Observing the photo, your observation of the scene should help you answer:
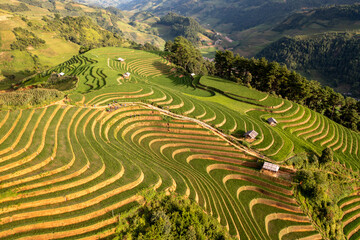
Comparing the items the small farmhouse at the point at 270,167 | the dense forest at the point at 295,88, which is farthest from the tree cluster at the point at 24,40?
the small farmhouse at the point at 270,167

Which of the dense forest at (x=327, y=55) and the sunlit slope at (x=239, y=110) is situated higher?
the dense forest at (x=327, y=55)

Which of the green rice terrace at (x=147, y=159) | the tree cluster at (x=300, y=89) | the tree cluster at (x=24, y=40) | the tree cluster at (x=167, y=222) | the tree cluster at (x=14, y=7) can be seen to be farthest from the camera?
the tree cluster at (x=14, y=7)

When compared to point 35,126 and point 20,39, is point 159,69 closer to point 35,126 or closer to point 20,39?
point 35,126

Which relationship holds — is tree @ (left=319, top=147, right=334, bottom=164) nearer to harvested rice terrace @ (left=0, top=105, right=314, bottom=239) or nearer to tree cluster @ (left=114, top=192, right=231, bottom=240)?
harvested rice terrace @ (left=0, top=105, right=314, bottom=239)

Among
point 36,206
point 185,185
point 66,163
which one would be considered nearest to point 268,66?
point 185,185

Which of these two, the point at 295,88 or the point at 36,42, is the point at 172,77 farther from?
the point at 36,42

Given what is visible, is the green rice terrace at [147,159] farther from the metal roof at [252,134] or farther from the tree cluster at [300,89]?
the tree cluster at [300,89]

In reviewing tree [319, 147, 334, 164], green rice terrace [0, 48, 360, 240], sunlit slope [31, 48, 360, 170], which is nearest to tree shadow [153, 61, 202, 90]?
sunlit slope [31, 48, 360, 170]
